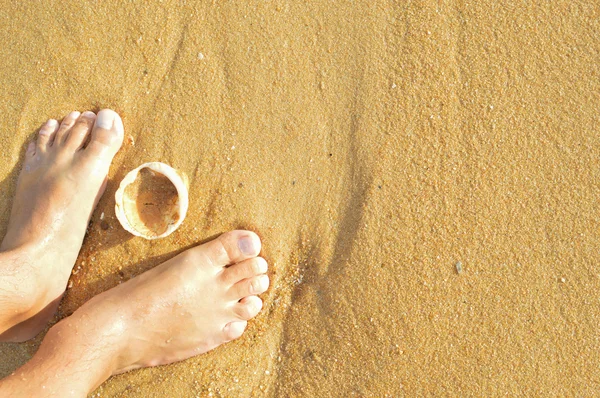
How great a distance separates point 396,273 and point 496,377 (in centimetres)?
64

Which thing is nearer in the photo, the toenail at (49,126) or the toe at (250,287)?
the toe at (250,287)

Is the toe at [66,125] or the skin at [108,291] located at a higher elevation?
the toe at [66,125]

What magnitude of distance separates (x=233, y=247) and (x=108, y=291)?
680mm

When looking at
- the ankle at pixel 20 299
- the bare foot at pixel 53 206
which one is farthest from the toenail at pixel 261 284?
the ankle at pixel 20 299

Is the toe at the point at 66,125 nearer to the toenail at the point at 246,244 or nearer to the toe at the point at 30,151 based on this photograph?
the toe at the point at 30,151

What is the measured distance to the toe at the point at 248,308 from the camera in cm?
237

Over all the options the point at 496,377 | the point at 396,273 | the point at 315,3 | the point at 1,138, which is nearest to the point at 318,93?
the point at 315,3

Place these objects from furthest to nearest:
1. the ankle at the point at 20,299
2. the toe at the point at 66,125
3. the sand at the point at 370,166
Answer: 1. the toe at the point at 66,125
2. the ankle at the point at 20,299
3. the sand at the point at 370,166

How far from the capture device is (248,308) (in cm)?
237

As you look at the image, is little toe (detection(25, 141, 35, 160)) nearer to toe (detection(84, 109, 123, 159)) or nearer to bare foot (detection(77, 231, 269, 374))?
toe (detection(84, 109, 123, 159))

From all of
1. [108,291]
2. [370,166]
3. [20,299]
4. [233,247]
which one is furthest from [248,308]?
[20,299]

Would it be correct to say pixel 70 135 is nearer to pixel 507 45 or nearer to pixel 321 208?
pixel 321 208

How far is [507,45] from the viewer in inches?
84.1

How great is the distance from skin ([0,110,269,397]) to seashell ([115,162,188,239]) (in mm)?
Result: 206
